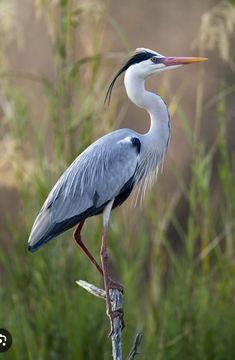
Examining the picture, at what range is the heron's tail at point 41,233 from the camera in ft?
10.0

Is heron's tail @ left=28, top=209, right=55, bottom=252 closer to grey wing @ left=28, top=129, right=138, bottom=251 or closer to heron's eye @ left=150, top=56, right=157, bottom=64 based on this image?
grey wing @ left=28, top=129, right=138, bottom=251

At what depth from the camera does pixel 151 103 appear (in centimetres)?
313

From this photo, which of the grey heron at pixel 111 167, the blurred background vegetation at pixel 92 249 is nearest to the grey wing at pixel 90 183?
the grey heron at pixel 111 167

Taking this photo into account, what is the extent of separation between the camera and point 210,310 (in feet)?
12.9

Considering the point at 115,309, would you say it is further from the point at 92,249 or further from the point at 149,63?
the point at 92,249

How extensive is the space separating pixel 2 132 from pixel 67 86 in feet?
6.52

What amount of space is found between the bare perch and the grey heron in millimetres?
20

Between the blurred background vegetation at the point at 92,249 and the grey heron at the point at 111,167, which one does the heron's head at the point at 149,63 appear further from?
the blurred background vegetation at the point at 92,249

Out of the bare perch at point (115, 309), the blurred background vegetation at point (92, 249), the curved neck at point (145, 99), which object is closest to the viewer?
the bare perch at point (115, 309)

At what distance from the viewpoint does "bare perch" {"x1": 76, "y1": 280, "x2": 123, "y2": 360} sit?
9.89 ft

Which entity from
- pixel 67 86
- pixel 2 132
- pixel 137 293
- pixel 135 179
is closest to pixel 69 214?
pixel 135 179

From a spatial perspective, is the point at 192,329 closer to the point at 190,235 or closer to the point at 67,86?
the point at 190,235

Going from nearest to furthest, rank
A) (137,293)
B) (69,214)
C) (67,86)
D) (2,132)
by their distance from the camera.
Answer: (69,214) < (67,86) < (137,293) < (2,132)

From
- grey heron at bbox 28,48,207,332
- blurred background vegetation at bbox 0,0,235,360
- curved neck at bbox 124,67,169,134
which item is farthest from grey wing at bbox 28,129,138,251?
blurred background vegetation at bbox 0,0,235,360
